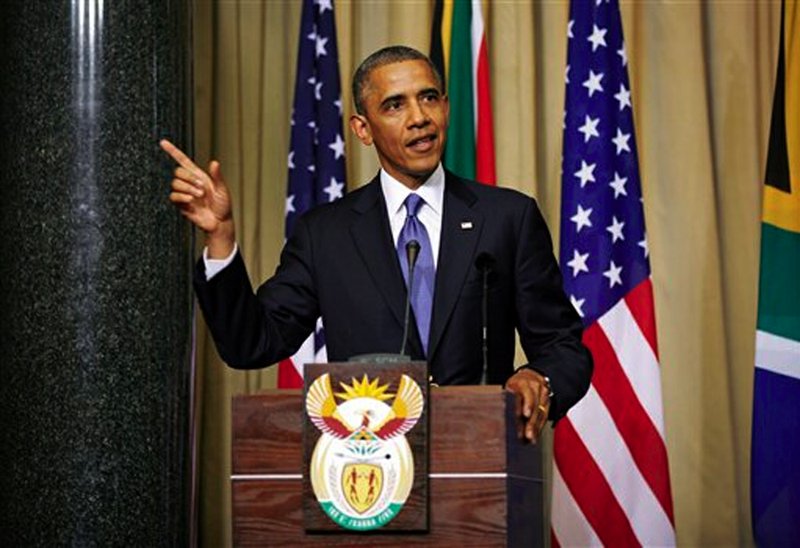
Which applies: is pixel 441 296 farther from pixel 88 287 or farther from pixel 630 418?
pixel 630 418

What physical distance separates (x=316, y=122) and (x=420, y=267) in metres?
2.87

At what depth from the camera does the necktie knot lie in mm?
3818

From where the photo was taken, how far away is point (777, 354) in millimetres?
5805

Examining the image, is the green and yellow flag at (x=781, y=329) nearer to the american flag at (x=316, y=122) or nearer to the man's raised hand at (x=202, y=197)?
the american flag at (x=316, y=122)

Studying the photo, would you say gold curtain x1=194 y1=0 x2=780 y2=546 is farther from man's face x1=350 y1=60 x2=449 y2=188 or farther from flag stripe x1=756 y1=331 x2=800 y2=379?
man's face x1=350 y1=60 x2=449 y2=188

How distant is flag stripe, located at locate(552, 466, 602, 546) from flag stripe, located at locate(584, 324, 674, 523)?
1.06ft

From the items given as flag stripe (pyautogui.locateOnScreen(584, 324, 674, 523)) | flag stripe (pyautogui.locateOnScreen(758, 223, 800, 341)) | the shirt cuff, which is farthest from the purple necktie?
flag stripe (pyautogui.locateOnScreen(758, 223, 800, 341))

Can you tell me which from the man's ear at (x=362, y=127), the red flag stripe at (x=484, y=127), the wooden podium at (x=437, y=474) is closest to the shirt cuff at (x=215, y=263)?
the wooden podium at (x=437, y=474)

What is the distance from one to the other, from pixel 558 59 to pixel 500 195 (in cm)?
299

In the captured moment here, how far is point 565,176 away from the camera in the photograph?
6152 millimetres

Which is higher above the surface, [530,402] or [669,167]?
[669,167]

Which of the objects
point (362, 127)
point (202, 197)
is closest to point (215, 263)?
point (202, 197)

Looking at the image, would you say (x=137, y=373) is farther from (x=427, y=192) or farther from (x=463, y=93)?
(x=463, y=93)

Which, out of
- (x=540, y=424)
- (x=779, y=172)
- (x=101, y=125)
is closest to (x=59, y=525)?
(x=101, y=125)
